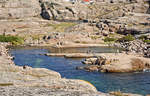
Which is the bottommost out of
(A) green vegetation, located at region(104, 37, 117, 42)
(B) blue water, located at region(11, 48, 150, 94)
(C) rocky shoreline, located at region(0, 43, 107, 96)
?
(A) green vegetation, located at region(104, 37, 117, 42)

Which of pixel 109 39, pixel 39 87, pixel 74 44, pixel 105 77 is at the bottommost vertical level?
pixel 74 44

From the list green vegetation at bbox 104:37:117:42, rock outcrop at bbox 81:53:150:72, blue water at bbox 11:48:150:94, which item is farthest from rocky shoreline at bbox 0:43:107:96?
green vegetation at bbox 104:37:117:42

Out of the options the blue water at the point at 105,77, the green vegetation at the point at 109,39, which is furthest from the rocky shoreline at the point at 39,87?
the green vegetation at the point at 109,39

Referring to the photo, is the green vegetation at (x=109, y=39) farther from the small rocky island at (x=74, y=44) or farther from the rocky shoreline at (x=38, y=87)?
the rocky shoreline at (x=38, y=87)

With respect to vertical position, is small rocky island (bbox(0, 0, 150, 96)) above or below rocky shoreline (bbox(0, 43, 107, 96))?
below

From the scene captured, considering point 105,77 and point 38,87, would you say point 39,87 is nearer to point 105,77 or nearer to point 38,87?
point 38,87

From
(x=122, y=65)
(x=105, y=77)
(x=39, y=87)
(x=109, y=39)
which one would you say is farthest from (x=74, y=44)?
(x=39, y=87)

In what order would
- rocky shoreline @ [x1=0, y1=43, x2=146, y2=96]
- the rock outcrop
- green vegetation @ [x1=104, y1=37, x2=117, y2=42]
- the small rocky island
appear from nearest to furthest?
rocky shoreline @ [x1=0, y1=43, x2=146, y2=96] < the small rocky island < the rock outcrop < green vegetation @ [x1=104, y1=37, x2=117, y2=42]

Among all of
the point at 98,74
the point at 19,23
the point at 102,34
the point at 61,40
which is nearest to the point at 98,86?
the point at 98,74

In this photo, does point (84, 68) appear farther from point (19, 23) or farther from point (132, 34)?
point (19, 23)

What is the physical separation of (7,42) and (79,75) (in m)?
86.6

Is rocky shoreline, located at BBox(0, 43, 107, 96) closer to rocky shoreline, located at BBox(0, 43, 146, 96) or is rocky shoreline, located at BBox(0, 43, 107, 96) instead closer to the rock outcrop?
rocky shoreline, located at BBox(0, 43, 146, 96)

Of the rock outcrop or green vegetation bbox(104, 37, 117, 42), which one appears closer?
the rock outcrop

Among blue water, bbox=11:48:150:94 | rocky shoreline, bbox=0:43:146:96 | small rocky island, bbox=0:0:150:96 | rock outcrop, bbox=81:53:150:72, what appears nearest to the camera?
rocky shoreline, bbox=0:43:146:96
